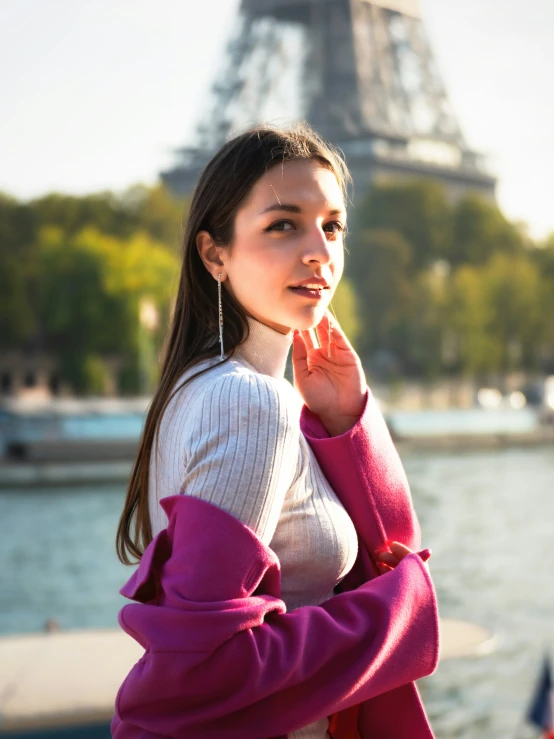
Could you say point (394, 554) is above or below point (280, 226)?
below

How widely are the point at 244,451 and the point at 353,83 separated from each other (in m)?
57.5

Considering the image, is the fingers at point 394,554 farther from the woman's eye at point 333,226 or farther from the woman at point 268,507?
the woman's eye at point 333,226

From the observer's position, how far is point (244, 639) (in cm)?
135

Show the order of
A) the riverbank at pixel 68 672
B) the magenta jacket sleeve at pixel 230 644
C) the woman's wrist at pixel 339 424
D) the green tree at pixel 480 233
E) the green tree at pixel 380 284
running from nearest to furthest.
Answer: the magenta jacket sleeve at pixel 230 644
the woman's wrist at pixel 339 424
the riverbank at pixel 68 672
the green tree at pixel 380 284
the green tree at pixel 480 233

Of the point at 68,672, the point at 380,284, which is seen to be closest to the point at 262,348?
the point at 68,672

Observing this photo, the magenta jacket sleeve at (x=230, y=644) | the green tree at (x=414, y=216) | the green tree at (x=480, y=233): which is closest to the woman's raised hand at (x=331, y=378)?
the magenta jacket sleeve at (x=230, y=644)

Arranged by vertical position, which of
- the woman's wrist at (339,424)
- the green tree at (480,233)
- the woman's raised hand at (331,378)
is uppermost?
the green tree at (480,233)

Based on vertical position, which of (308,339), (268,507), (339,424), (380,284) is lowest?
(268,507)

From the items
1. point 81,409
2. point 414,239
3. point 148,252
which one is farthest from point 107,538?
point 414,239

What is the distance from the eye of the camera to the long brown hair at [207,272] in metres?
1.56

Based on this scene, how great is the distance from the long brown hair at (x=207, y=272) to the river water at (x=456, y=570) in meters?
7.44

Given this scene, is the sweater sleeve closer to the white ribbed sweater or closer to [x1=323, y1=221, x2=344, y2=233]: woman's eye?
the white ribbed sweater

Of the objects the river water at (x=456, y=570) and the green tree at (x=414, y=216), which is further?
the green tree at (x=414, y=216)

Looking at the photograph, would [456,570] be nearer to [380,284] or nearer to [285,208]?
[285,208]
